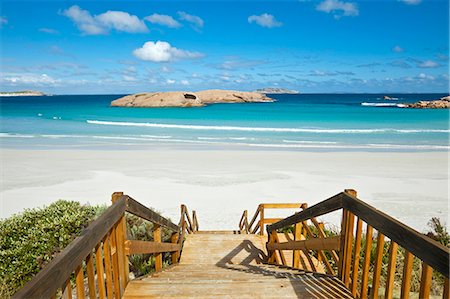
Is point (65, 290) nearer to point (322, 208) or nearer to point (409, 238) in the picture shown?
→ point (409, 238)

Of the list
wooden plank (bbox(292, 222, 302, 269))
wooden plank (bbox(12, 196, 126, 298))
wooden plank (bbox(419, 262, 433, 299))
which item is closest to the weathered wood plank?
wooden plank (bbox(12, 196, 126, 298))

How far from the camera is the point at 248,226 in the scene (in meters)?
9.52

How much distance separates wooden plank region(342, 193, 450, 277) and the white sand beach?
A: 319 inches

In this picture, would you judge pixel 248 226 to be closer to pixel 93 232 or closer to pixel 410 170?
pixel 93 232

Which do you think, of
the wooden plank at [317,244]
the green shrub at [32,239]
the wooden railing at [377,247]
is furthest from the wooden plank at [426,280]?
the green shrub at [32,239]

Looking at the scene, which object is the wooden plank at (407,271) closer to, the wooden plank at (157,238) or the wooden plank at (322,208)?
Answer: the wooden plank at (322,208)

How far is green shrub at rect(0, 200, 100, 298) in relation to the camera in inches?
229

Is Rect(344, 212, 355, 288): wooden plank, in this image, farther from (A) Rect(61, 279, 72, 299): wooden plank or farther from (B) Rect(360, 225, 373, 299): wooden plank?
(A) Rect(61, 279, 72, 299): wooden plank

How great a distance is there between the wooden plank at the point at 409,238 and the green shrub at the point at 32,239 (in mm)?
5297

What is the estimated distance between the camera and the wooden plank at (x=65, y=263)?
61.0 inches

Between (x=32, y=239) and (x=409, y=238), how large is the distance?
639cm

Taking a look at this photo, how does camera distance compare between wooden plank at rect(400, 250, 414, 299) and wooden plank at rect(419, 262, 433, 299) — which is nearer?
wooden plank at rect(419, 262, 433, 299)

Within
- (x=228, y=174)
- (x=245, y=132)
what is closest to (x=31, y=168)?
(x=228, y=174)

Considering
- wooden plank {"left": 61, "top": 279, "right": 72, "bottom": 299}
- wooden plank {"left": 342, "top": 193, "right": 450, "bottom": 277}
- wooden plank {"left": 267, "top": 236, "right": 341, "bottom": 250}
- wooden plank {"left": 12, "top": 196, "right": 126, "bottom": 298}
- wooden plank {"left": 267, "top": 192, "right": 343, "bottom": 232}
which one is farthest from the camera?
wooden plank {"left": 267, "top": 236, "right": 341, "bottom": 250}
